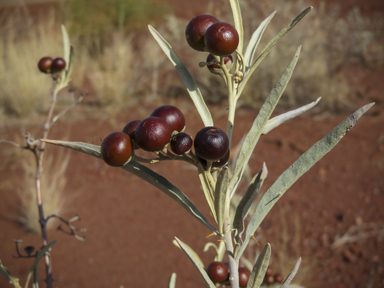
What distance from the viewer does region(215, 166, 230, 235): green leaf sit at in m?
0.58

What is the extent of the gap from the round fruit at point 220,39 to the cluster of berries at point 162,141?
121 mm

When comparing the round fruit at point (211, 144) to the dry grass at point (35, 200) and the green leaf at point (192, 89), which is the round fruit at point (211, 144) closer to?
Result: the green leaf at point (192, 89)

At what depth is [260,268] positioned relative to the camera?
670 mm

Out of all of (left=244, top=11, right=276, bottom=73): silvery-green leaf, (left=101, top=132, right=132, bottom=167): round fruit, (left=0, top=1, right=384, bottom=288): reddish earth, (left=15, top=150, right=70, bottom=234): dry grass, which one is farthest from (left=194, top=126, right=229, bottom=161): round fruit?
(left=15, top=150, right=70, bottom=234): dry grass

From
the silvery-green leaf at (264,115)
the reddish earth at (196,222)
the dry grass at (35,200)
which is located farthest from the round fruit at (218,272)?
the dry grass at (35,200)

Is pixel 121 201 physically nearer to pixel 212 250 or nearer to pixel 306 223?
pixel 212 250

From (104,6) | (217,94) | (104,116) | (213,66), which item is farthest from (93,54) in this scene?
(213,66)

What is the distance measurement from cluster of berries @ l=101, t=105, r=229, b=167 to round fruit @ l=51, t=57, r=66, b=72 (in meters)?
0.70

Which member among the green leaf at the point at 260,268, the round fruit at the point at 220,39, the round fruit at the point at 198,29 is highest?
the round fruit at the point at 198,29

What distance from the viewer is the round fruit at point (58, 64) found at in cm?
119

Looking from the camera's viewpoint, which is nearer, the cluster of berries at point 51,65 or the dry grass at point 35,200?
the cluster of berries at point 51,65

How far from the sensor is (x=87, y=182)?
3643 mm

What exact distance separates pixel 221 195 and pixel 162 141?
0.14m

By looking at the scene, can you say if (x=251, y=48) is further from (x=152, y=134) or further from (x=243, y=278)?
(x=243, y=278)
